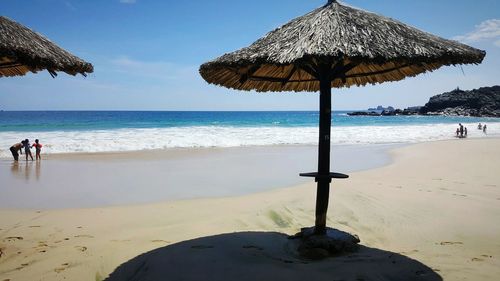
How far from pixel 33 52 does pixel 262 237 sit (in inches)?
154

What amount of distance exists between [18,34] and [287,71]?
3.85 meters

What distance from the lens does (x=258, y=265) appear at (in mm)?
4121

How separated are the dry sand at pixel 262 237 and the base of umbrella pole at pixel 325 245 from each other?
0.15 m

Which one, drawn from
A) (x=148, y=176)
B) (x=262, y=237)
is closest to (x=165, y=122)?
(x=148, y=176)

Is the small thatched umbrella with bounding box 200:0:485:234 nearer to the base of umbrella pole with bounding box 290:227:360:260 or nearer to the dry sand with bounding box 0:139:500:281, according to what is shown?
the base of umbrella pole with bounding box 290:227:360:260

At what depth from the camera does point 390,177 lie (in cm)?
1022

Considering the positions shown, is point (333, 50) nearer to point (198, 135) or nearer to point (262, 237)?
point (262, 237)

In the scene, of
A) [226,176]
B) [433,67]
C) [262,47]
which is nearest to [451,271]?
[433,67]

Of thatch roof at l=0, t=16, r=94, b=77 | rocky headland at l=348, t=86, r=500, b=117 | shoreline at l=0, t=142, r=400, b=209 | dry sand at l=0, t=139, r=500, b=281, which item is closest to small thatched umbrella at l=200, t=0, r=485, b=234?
dry sand at l=0, t=139, r=500, b=281

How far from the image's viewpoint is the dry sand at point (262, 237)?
4062mm

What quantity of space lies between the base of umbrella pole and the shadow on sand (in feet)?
0.34

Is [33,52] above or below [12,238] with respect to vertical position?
above

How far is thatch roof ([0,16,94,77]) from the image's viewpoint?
4.20 m

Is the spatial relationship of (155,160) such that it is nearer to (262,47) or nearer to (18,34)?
(18,34)
